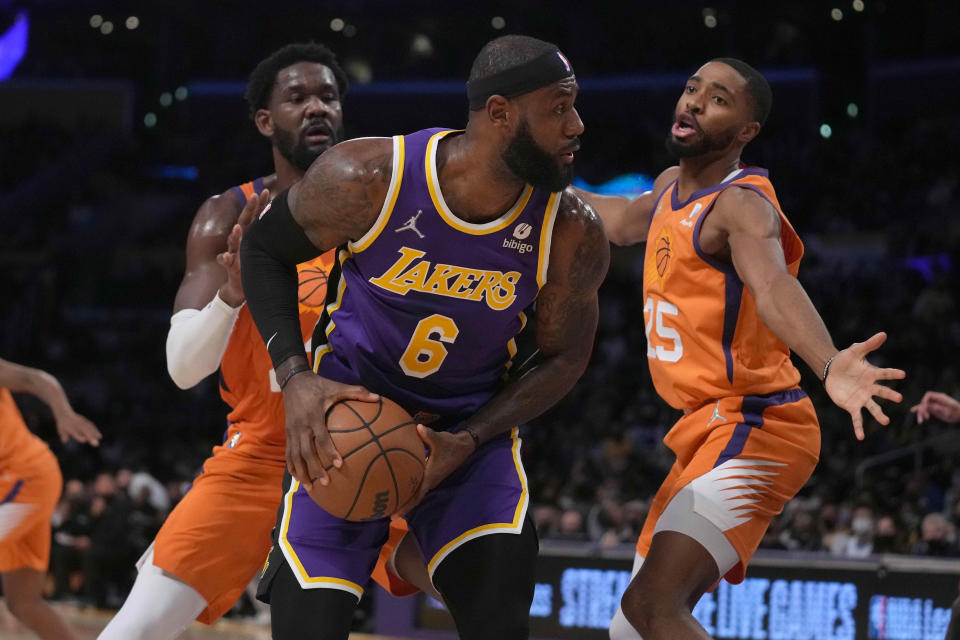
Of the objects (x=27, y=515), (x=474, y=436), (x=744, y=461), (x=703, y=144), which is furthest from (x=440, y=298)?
(x=27, y=515)

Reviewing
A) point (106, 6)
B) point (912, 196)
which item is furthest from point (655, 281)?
point (106, 6)

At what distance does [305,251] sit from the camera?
11.0 ft

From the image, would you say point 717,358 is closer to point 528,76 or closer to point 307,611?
point 528,76

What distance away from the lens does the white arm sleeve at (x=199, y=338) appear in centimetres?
378

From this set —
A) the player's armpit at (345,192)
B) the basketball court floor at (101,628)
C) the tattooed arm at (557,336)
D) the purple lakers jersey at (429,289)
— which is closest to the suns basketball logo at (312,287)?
the purple lakers jersey at (429,289)

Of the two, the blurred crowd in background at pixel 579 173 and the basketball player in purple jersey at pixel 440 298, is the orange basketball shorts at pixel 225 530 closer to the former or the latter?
the basketball player in purple jersey at pixel 440 298

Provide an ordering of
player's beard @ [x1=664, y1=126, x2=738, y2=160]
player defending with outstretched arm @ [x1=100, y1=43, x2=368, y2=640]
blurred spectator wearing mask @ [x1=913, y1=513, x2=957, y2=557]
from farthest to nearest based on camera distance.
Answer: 1. blurred spectator wearing mask @ [x1=913, y1=513, x2=957, y2=557]
2. player's beard @ [x1=664, y1=126, x2=738, y2=160]
3. player defending with outstretched arm @ [x1=100, y1=43, x2=368, y2=640]

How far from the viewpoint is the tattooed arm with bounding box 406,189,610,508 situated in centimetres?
330

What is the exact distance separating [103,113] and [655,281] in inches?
946

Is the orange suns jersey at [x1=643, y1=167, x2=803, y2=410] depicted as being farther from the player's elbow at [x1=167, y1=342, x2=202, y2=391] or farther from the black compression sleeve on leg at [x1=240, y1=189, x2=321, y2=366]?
the player's elbow at [x1=167, y1=342, x2=202, y2=391]

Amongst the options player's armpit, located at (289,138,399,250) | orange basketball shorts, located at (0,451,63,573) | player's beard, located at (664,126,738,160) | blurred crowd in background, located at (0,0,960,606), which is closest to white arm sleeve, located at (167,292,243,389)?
player's armpit, located at (289,138,399,250)

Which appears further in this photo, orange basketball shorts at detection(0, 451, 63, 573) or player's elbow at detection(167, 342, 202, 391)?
orange basketball shorts at detection(0, 451, 63, 573)

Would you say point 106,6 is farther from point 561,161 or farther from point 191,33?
point 561,161

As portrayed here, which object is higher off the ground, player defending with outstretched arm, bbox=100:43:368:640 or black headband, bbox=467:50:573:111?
black headband, bbox=467:50:573:111
